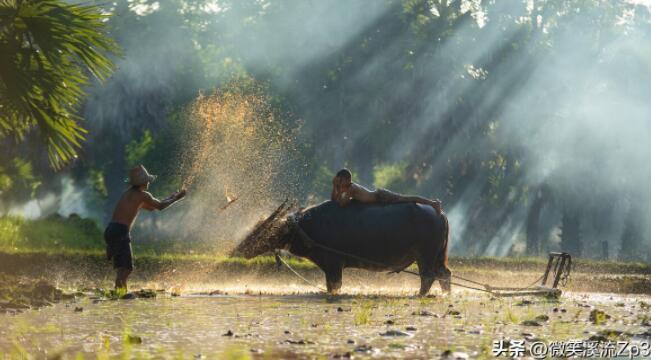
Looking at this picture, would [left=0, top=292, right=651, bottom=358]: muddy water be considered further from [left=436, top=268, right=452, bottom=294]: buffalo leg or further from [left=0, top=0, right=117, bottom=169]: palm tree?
[left=0, top=0, right=117, bottom=169]: palm tree

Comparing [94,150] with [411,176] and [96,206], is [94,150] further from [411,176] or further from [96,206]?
[96,206]

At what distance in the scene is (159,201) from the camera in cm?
1474

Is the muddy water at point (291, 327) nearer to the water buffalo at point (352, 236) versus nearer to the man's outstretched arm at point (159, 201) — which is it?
the water buffalo at point (352, 236)

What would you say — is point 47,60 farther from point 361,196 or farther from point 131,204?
point 361,196

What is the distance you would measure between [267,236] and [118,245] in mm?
2163

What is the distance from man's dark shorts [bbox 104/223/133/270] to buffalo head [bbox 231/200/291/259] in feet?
5.61

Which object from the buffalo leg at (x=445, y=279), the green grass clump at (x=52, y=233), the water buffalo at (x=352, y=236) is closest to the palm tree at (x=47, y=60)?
the water buffalo at (x=352, y=236)

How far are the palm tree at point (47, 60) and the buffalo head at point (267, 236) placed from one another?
283 centimetres

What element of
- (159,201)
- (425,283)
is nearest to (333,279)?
(425,283)

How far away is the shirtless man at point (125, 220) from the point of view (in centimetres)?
1467

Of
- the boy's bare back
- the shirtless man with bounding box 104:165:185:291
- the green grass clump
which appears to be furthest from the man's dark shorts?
the green grass clump

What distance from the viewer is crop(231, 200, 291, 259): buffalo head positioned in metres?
15.1

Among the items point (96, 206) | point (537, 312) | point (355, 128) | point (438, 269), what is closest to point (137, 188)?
point (438, 269)

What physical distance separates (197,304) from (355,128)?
111ft
